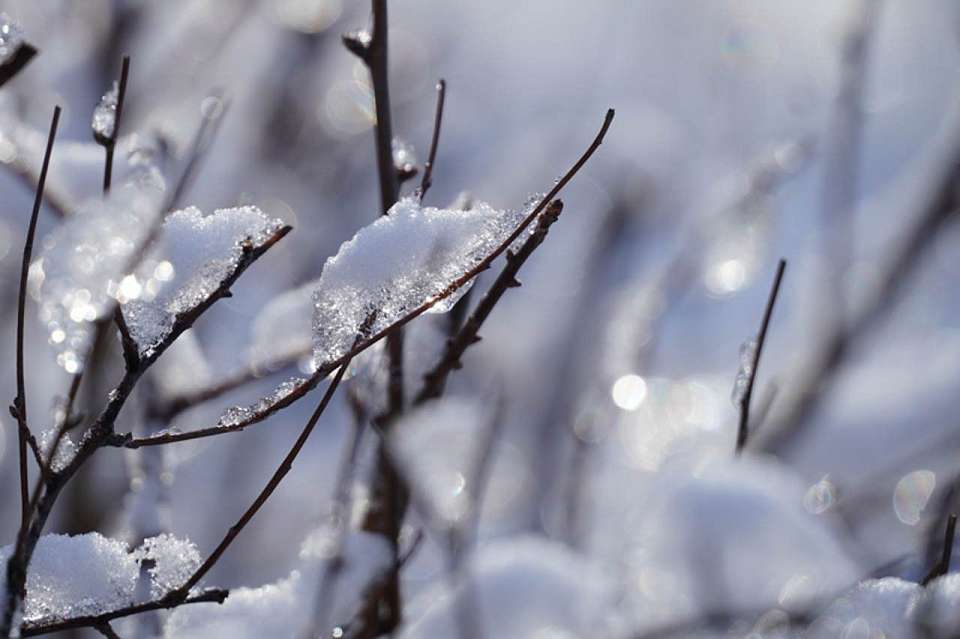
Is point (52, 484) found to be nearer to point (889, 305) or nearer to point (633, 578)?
point (633, 578)

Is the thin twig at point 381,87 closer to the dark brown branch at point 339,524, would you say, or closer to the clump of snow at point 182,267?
the dark brown branch at point 339,524

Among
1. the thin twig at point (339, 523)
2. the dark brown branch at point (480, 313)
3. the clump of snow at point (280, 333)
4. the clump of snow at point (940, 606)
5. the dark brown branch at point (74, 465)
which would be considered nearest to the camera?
the dark brown branch at point (74, 465)

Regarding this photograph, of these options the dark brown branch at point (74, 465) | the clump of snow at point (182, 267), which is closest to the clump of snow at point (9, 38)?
the clump of snow at point (182, 267)

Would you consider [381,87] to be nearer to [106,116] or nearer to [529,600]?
[106,116]

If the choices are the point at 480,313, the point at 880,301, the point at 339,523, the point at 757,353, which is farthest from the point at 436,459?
the point at 880,301

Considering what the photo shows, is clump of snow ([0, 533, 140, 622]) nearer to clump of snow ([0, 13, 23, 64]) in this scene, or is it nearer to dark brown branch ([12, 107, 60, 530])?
dark brown branch ([12, 107, 60, 530])
